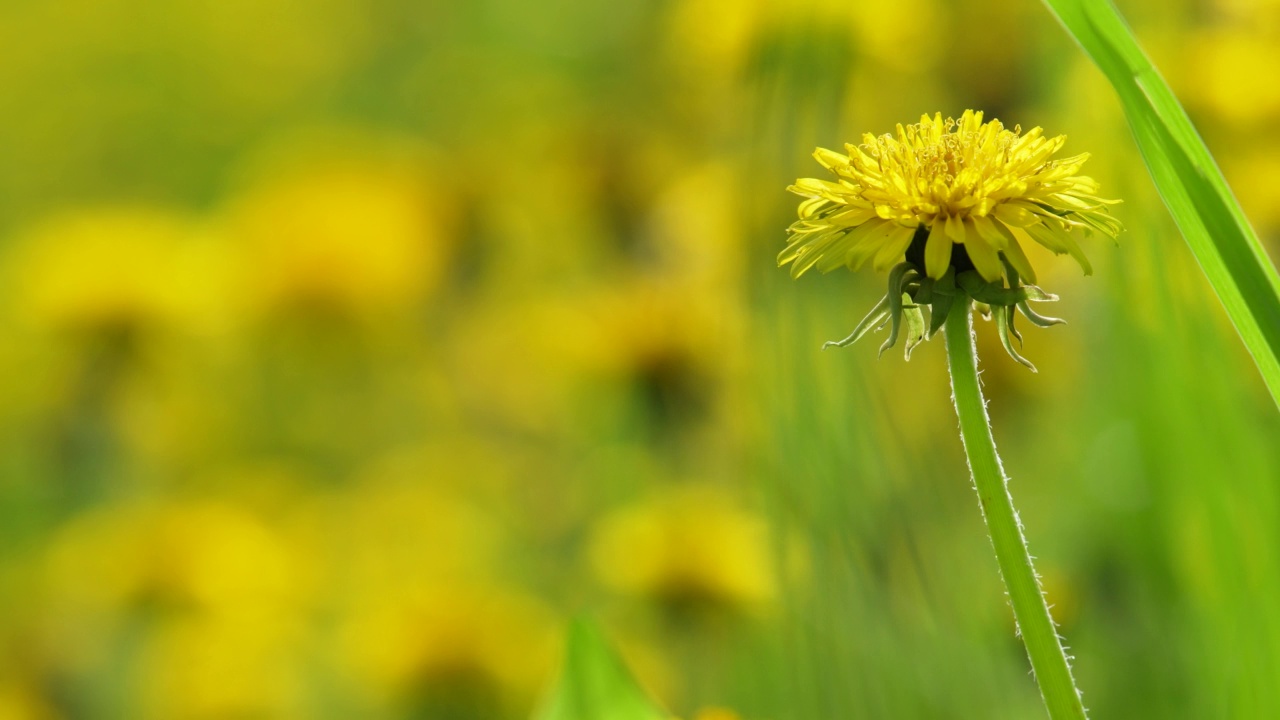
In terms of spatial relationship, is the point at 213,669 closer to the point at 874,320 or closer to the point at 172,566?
the point at 172,566

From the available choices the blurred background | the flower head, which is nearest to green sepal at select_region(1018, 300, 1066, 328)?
the flower head

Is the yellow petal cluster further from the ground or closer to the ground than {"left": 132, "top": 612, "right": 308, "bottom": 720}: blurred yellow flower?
further from the ground

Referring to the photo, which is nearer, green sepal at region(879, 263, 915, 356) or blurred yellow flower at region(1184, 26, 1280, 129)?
green sepal at region(879, 263, 915, 356)

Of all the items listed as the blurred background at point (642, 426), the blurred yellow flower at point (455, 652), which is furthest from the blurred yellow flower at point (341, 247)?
the blurred yellow flower at point (455, 652)

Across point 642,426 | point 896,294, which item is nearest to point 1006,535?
point 896,294

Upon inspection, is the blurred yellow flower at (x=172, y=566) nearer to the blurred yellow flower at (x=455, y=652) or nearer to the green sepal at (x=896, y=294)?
the blurred yellow flower at (x=455, y=652)

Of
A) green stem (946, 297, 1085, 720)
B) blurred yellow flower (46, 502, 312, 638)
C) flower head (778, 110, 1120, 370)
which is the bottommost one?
green stem (946, 297, 1085, 720)

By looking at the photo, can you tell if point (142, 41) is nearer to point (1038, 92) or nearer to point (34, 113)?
point (34, 113)

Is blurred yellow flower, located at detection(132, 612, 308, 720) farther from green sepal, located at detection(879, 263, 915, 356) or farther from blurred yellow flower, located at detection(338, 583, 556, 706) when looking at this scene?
green sepal, located at detection(879, 263, 915, 356)

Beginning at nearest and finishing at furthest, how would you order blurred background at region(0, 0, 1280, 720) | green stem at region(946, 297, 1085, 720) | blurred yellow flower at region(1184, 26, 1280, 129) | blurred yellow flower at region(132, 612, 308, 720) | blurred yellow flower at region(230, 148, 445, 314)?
1. green stem at region(946, 297, 1085, 720)
2. blurred background at region(0, 0, 1280, 720)
3. blurred yellow flower at region(1184, 26, 1280, 129)
4. blurred yellow flower at region(132, 612, 308, 720)
5. blurred yellow flower at region(230, 148, 445, 314)
